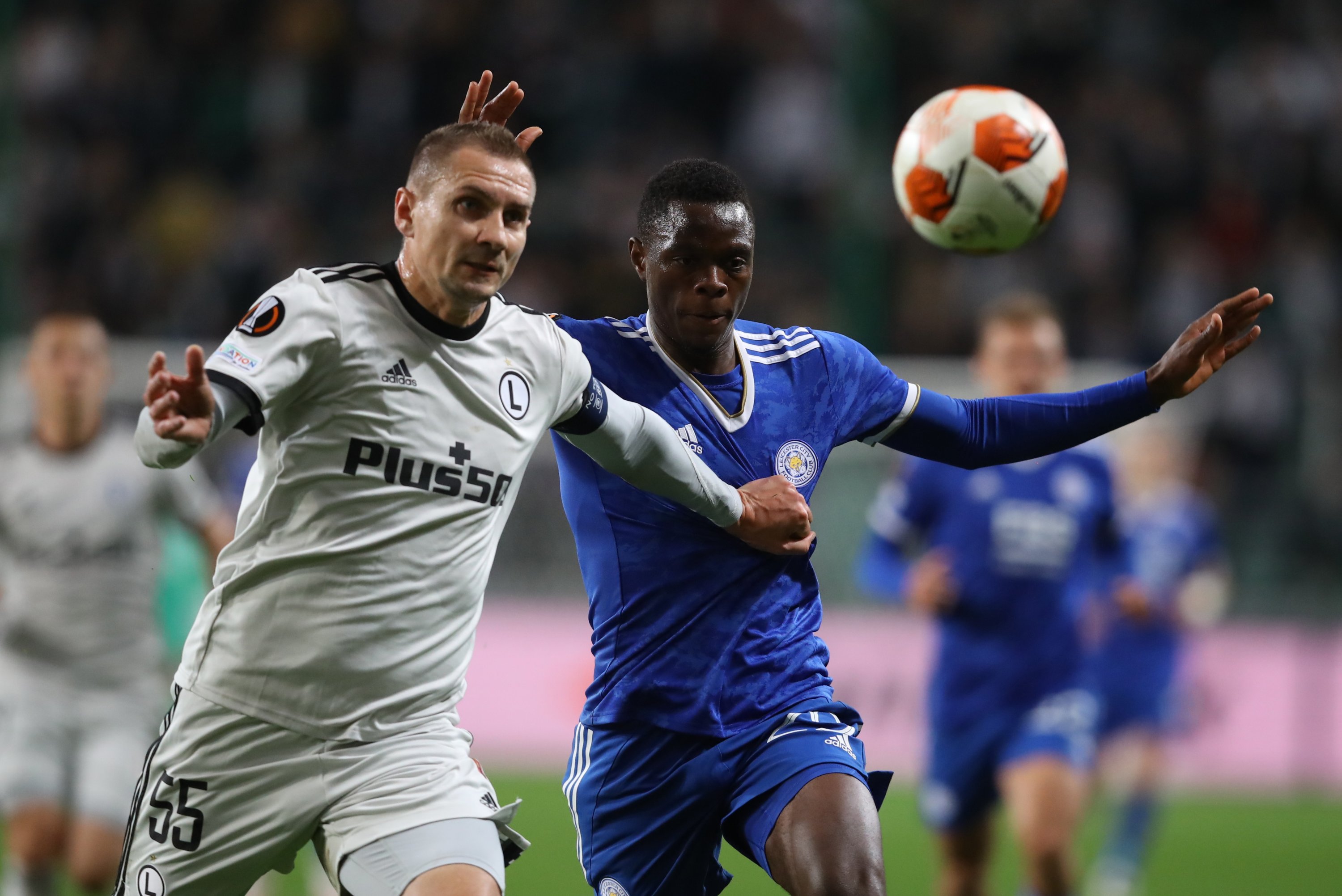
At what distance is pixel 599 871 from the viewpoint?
179 inches

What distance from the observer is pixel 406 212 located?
13.8 feet

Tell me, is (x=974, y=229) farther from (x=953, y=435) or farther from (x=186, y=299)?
(x=186, y=299)

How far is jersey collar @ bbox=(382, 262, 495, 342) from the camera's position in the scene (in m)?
4.07

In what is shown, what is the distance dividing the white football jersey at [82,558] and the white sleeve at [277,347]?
3.19m

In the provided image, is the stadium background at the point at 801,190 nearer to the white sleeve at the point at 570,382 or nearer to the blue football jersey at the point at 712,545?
the blue football jersey at the point at 712,545

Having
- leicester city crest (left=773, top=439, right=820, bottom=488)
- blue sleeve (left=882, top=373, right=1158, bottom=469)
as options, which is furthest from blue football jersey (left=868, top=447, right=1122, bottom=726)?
leicester city crest (left=773, top=439, right=820, bottom=488)

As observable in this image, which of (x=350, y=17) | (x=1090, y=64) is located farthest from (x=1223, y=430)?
(x=350, y=17)

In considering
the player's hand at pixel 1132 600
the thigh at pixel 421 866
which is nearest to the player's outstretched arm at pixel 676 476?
the thigh at pixel 421 866

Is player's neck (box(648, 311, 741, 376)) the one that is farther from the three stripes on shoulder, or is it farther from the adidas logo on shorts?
the adidas logo on shorts

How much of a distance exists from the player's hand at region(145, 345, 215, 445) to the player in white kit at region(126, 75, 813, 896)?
1.00 feet

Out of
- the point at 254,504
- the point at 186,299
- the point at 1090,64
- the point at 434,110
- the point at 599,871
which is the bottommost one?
the point at 599,871

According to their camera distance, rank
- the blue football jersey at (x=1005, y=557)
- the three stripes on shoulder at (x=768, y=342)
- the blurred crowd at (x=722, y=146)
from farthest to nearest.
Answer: the blurred crowd at (x=722, y=146) < the blue football jersey at (x=1005, y=557) < the three stripes on shoulder at (x=768, y=342)

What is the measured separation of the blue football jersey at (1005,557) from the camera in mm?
7277

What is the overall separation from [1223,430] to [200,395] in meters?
12.1
